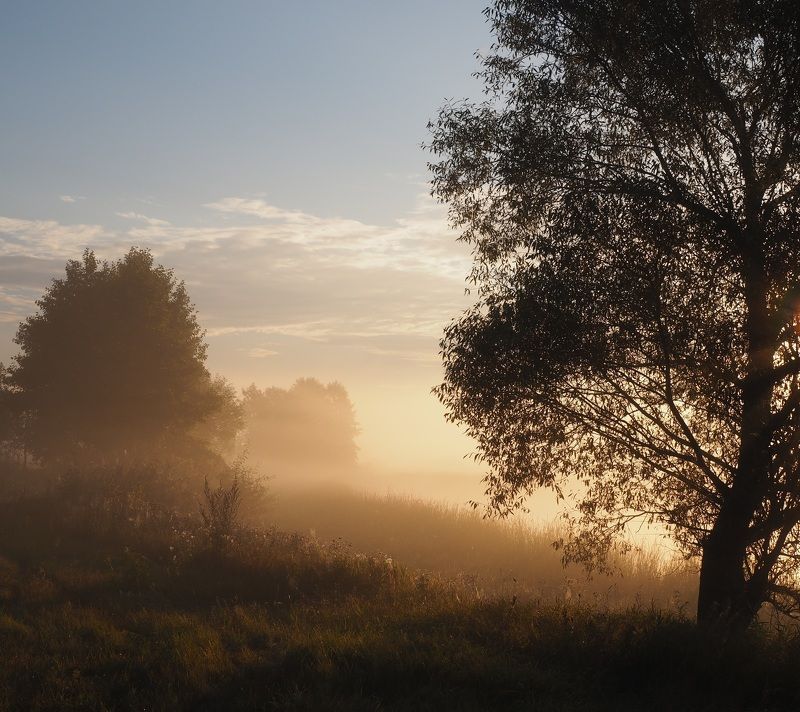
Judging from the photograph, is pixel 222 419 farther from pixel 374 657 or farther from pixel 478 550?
pixel 374 657

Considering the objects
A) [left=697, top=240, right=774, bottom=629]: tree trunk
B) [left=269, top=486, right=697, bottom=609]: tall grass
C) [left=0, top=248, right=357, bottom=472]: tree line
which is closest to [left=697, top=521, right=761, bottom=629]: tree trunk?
[left=697, top=240, right=774, bottom=629]: tree trunk

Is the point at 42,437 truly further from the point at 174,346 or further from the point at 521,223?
the point at 521,223

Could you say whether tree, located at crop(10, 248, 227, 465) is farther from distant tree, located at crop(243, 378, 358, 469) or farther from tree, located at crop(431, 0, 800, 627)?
distant tree, located at crop(243, 378, 358, 469)

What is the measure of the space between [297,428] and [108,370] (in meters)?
60.3

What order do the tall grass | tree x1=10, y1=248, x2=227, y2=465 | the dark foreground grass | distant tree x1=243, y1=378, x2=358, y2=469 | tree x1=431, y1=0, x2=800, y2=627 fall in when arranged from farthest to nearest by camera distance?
distant tree x1=243, y1=378, x2=358, y2=469
tree x1=10, y1=248, x2=227, y2=465
the tall grass
tree x1=431, y1=0, x2=800, y2=627
the dark foreground grass

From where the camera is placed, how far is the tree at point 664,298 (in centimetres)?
1029

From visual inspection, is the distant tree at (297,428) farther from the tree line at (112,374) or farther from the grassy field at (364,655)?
the grassy field at (364,655)

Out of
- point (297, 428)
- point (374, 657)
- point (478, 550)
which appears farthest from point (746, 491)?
point (297, 428)

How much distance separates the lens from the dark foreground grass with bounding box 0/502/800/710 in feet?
23.4

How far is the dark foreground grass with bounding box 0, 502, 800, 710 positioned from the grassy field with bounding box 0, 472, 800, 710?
0.02m

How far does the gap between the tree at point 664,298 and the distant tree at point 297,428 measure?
81.8 metres

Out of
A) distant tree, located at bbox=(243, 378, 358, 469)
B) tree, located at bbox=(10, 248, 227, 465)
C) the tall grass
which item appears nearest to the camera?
the tall grass

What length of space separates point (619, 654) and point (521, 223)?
7.20 m

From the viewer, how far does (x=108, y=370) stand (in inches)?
1364
